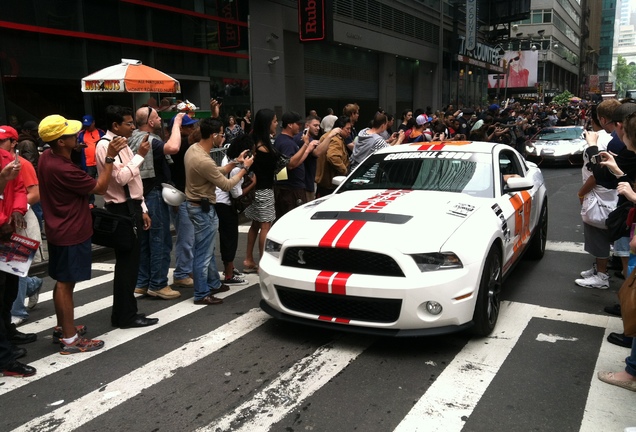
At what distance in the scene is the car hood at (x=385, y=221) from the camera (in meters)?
4.15

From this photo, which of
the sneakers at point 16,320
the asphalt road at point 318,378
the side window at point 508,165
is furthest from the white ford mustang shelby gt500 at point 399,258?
the sneakers at point 16,320

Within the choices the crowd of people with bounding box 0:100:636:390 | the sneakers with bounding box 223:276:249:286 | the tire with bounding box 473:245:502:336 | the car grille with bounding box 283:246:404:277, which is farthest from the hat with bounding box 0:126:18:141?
the tire with bounding box 473:245:502:336

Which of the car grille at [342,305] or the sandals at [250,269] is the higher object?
the car grille at [342,305]

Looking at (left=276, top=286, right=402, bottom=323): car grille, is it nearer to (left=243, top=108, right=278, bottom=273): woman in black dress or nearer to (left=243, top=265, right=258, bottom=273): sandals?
(left=243, top=108, right=278, bottom=273): woman in black dress

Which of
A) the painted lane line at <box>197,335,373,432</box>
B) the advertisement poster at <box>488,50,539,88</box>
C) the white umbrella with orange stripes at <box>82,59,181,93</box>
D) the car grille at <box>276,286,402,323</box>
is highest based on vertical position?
the advertisement poster at <box>488,50,539,88</box>

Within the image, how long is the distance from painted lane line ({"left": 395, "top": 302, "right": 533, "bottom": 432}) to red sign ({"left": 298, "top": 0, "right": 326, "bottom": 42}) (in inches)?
647

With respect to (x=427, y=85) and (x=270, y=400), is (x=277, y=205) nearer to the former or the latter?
(x=270, y=400)

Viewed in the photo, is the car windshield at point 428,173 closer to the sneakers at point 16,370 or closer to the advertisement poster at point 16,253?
the advertisement poster at point 16,253

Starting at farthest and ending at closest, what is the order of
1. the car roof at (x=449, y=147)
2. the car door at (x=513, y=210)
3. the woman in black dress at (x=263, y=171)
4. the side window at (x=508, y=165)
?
the woman in black dress at (x=263, y=171) → the side window at (x=508, y=165) → the car roof at (x=449, y=147) → the car door at (x=513, y=210)

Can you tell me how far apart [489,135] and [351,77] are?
595 inches

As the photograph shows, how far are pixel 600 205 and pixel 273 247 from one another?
3.49 m

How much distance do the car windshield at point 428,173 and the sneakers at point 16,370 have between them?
3.30 metres

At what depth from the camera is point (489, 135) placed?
12.1 meters

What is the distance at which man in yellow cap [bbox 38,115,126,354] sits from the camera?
163 inches
